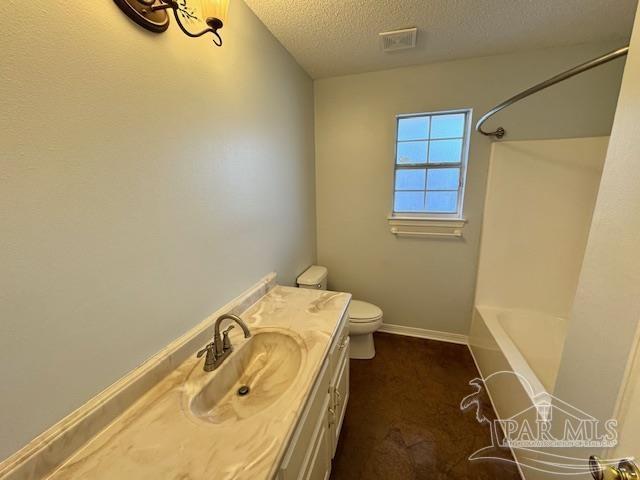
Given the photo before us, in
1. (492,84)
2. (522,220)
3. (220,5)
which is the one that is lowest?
(522,220)

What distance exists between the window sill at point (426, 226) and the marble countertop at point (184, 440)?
161cm

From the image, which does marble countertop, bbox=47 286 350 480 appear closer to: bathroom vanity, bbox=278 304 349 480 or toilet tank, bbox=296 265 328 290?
bathroom vanity, bbox=278 304 349 480

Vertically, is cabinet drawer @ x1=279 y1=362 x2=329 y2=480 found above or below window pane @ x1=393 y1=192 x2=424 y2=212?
below

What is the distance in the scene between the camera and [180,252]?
996 millimetres

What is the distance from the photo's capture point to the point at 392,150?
218cm

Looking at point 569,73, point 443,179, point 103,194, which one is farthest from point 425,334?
point 103,194

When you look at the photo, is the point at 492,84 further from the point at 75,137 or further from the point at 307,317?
the point at 75,137

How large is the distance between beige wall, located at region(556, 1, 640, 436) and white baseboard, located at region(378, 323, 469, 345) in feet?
5.38

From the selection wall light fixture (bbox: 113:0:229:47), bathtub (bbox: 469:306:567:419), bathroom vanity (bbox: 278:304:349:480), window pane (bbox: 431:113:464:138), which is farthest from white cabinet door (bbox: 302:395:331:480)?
window pane (bbox: 431:113:464:138)

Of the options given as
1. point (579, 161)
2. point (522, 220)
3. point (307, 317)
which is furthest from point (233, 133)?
point (579, 161)

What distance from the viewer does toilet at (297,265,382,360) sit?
6.68 feet

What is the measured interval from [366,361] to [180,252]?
1790 mm

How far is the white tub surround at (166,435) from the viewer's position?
2.00 ft

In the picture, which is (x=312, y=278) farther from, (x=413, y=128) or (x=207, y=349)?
(x=413, y=128)
